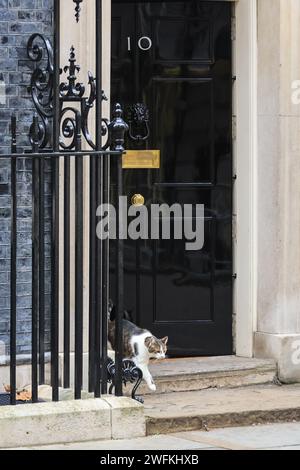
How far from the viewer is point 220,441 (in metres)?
7.09

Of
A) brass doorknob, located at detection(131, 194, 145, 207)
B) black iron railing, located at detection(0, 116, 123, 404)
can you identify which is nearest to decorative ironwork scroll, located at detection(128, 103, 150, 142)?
brass doorknob, located at detection(131, 194, 145, 207)

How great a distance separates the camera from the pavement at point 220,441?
680cm

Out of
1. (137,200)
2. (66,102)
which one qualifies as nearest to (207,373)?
(137,200)

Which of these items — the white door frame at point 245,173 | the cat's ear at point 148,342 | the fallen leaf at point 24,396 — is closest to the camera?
the fallen leaf at point 24,396

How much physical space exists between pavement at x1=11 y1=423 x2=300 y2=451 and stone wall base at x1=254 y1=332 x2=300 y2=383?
1027mm

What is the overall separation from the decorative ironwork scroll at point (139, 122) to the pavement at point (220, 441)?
7.93 feet

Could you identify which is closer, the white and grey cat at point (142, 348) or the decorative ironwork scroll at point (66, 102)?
the decorative ironwork scroll at point (66, 102)

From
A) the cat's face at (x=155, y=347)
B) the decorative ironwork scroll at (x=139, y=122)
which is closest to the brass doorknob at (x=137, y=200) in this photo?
the decorative ironwork scroll at (x=139, y=122)

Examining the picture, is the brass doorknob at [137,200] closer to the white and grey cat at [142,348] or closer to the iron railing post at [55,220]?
the white and grey cat at [142,348]

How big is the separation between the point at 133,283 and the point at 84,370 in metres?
1.07

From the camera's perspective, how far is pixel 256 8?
28.8 feet

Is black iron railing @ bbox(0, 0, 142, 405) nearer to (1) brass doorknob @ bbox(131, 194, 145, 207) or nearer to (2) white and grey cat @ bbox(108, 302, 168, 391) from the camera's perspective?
(2) white and grey cat @ bbox(108, 302, 168, 391)

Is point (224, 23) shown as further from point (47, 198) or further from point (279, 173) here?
point (47, 198)
